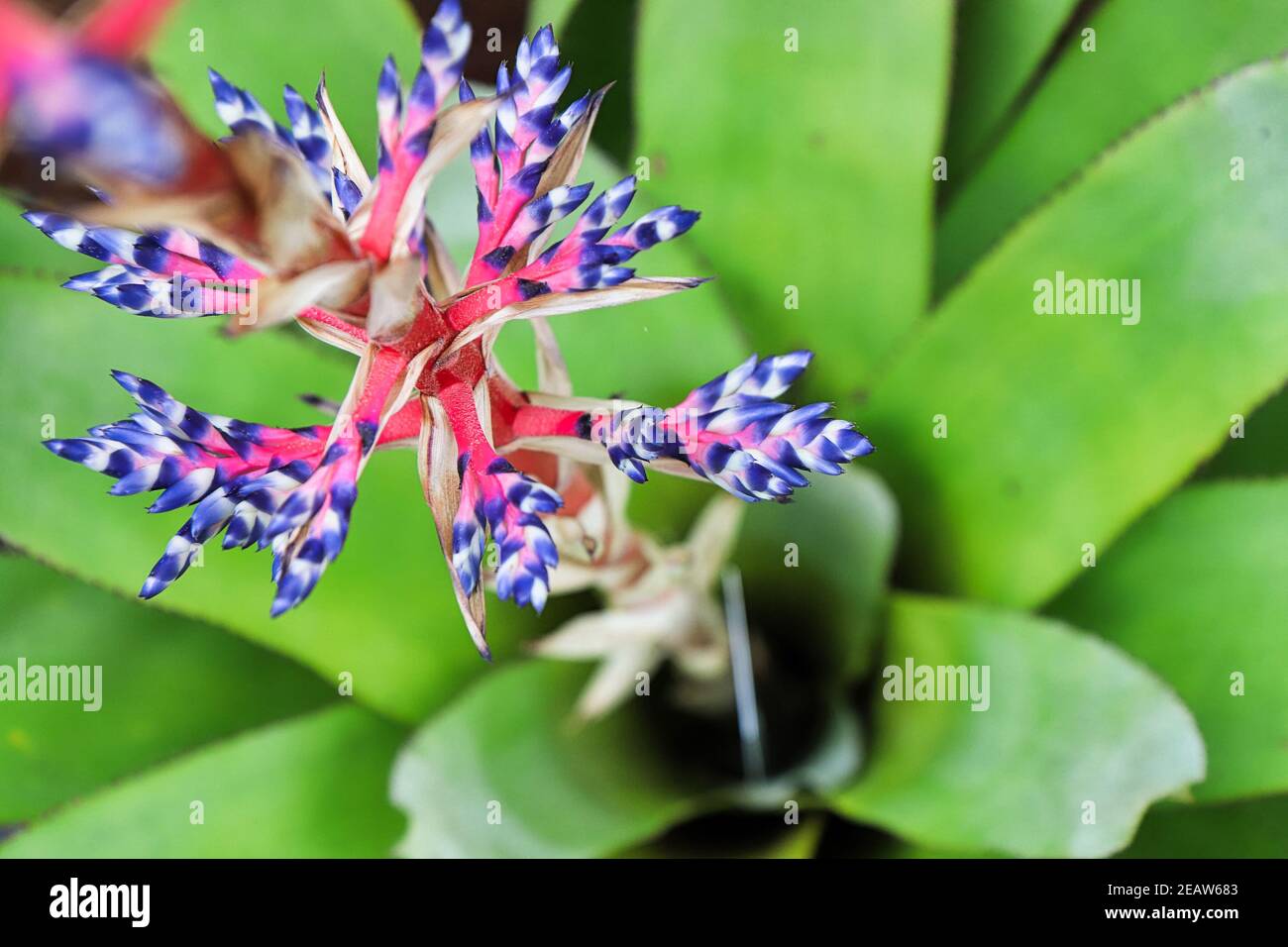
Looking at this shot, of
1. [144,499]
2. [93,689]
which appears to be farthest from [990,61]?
[93,689]

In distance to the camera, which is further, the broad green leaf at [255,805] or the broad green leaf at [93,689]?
the broad green leaf at [93,689]

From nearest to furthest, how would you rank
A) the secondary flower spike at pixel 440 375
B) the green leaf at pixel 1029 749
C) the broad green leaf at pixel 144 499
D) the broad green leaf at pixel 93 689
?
1. the secondary flower spike at pixel 440 375
2. the green leaf at pixel 1029 749
3. the broad green leaf at pixel 144 499
4. the broad green leaf at pixel 93 689

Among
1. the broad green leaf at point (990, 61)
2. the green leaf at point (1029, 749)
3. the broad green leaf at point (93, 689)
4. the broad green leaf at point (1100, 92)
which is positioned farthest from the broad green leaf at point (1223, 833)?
the broad green leaf at point (93, 689)

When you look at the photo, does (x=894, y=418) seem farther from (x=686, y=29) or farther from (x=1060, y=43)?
(x=1060, y=43)

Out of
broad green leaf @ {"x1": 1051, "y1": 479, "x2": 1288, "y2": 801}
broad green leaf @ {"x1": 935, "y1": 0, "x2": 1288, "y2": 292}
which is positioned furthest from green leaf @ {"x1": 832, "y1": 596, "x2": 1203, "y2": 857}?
broad green leaf @ {"x1": 935, "y1": 0, "x2": 1288, "y2": 292}

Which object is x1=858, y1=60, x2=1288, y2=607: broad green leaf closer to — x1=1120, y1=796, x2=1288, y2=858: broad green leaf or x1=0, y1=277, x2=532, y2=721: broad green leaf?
x1=1120, y1=796, x2=1288, y2=858: broad green leaf

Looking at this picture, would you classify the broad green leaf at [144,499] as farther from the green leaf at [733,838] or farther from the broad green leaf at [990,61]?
the broad green leaf at [990,61]
